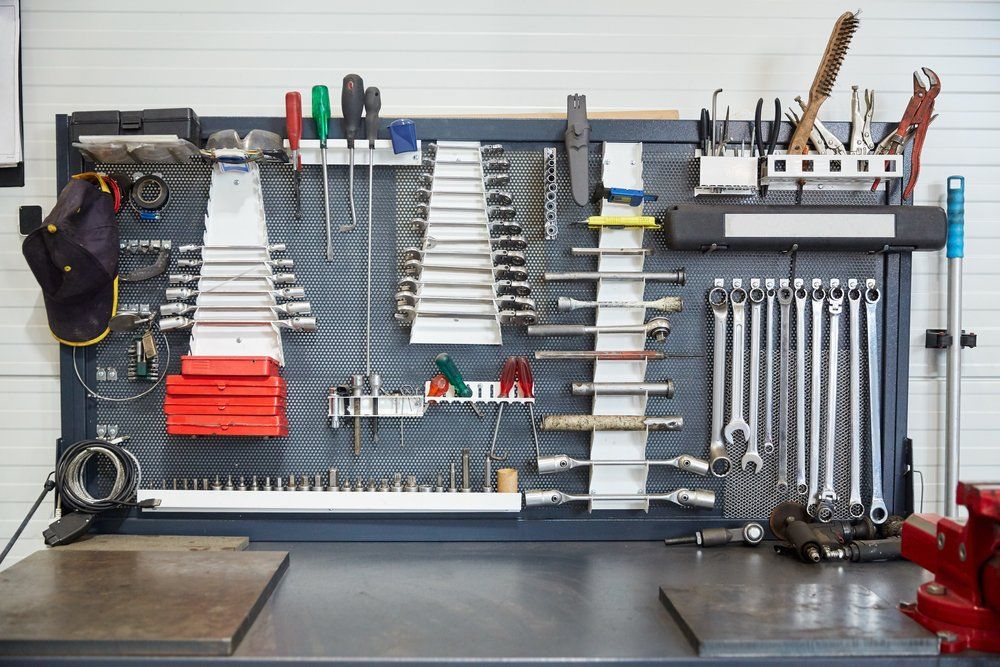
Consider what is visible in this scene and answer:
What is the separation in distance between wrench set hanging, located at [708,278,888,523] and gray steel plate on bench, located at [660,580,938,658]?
45 cm

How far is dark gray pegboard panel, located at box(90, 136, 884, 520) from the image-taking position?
207cm

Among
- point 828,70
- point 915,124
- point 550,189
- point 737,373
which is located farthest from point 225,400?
point 915,124

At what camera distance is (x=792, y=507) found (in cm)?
201

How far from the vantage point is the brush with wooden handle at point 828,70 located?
1.96 m

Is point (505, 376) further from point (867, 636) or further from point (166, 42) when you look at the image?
point (166, 42)

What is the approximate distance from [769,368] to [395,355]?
3.61 feet

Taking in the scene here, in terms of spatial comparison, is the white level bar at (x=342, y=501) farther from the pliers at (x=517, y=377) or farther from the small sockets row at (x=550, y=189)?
the small sockets row at (x=550, y=189)

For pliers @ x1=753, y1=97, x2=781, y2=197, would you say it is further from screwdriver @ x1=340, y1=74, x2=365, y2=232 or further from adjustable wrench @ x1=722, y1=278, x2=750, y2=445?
screwdriver @ x1=340, y1=74, x2=365, y2=232

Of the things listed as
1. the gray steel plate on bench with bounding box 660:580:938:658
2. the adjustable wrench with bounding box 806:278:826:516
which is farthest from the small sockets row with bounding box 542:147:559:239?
the gray steel plate on bench with bounding box 660:580:938:658

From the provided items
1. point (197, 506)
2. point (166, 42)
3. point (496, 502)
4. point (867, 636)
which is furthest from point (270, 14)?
point (867, 636)

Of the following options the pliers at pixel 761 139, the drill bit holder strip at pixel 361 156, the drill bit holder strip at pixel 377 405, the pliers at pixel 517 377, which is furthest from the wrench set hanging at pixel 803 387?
the drill bit holder strip at pixel 361 156

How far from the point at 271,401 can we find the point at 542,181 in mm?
1006

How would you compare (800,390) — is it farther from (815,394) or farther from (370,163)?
(370,163)

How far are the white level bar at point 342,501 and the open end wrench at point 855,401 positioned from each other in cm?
98
